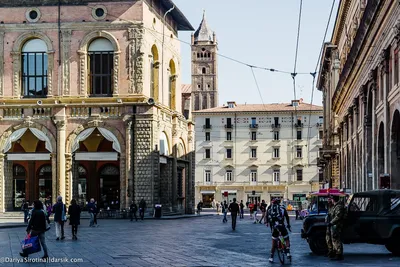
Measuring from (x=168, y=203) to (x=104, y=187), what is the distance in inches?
→ 182

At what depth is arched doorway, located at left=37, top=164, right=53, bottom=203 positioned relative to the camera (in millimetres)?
54156

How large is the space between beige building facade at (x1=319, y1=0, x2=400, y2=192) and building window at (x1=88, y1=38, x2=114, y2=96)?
1542cm

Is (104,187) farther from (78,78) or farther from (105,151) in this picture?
(78,78)

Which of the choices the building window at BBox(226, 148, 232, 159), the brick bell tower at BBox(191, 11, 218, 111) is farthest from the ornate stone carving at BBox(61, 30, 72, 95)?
the brick bell tower at BBox(191, 11, 218, 111)

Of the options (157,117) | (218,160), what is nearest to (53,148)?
(157,117)

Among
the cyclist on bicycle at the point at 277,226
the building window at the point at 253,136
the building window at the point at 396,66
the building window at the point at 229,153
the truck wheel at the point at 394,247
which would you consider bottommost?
the truck wheel at the point at 394,247

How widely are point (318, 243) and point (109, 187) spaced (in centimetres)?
3600

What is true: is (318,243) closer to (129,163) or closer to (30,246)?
(30,246)

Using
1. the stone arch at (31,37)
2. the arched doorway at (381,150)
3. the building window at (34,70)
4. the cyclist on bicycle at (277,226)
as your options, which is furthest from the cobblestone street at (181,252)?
the stone arch at (31,37)

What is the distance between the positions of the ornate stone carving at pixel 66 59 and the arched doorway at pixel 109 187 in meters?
6.49

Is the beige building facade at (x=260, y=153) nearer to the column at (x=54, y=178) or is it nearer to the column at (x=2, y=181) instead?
the column at (x=54, y=178)

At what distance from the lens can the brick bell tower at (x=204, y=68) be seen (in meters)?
150

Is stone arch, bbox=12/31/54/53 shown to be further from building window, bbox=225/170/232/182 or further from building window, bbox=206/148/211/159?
building window, bbox=225/170/232/182

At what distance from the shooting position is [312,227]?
66.3 feet
